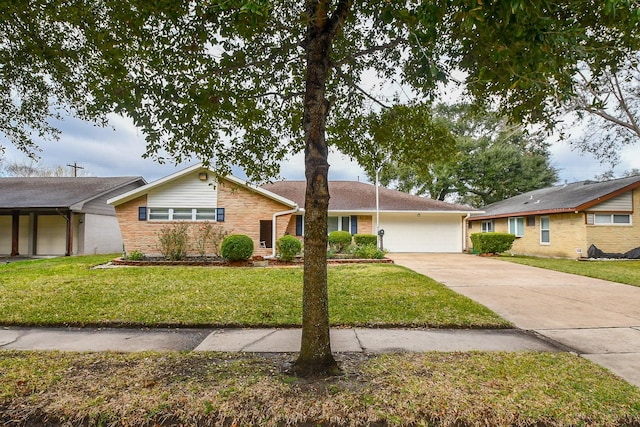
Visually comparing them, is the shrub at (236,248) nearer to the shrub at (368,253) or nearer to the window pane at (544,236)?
the shrub at (368,253)

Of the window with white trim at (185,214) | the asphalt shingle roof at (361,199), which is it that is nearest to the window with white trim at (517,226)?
the asphalt shingle roof at (361,199)

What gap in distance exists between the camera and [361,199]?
19594mm

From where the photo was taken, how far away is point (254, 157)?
543 centimetres

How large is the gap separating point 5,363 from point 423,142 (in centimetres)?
568

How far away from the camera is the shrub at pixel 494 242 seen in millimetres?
16641

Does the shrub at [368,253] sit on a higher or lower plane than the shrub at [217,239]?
lower

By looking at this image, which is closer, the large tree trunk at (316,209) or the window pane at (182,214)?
the large tree trunk at (316,209)

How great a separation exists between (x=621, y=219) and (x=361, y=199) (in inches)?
469

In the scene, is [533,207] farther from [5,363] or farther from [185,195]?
[5,363]

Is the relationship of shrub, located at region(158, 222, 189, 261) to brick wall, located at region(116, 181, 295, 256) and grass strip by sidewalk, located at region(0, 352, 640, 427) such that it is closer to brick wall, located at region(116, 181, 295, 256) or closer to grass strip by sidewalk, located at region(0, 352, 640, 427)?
brick wall, located at region(116, 181, 295, 256)

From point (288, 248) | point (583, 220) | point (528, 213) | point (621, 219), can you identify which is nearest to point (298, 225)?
point (288, 248)

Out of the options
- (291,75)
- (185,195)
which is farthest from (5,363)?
(185,195)

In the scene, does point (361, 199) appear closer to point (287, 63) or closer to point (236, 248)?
point (236, 248)

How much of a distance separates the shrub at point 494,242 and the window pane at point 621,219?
4.03 m
